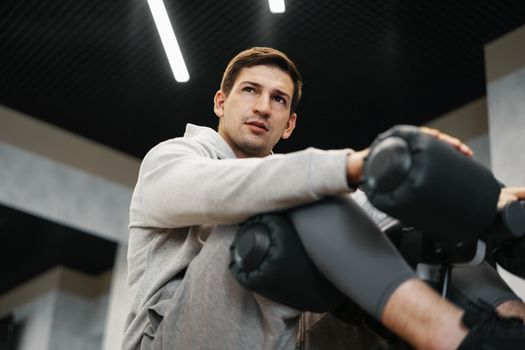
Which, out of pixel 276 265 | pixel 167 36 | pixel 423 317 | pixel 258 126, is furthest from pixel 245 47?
pixel 423 317

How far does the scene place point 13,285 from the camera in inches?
275

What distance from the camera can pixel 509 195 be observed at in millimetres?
996

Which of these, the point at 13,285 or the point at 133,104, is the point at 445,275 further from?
the point at 13,285

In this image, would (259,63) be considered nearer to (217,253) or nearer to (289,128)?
(289,128)

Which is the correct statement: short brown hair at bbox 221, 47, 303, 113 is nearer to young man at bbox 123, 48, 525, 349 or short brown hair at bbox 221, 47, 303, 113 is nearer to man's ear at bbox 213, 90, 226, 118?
man's ear at bbox 213, 90, 226, 118

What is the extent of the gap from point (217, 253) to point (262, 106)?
0.76 m

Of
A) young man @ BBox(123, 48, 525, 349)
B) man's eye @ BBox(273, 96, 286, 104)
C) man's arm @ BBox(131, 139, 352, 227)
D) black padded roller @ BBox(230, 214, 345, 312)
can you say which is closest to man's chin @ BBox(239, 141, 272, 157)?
man's eye @ BBox(273, 96, 286, 104)

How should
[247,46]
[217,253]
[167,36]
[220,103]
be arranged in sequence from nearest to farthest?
[217,253] < [220,103] < [167,36] < [247,46]

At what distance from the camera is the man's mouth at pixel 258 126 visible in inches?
67.7

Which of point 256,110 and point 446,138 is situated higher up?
point 256,110

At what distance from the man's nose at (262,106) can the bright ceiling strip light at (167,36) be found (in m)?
1.49

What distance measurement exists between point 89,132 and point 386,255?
14.2 feet

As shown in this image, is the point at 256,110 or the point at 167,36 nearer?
the point at 256,110

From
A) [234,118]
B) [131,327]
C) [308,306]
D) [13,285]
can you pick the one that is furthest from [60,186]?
[308,306]
